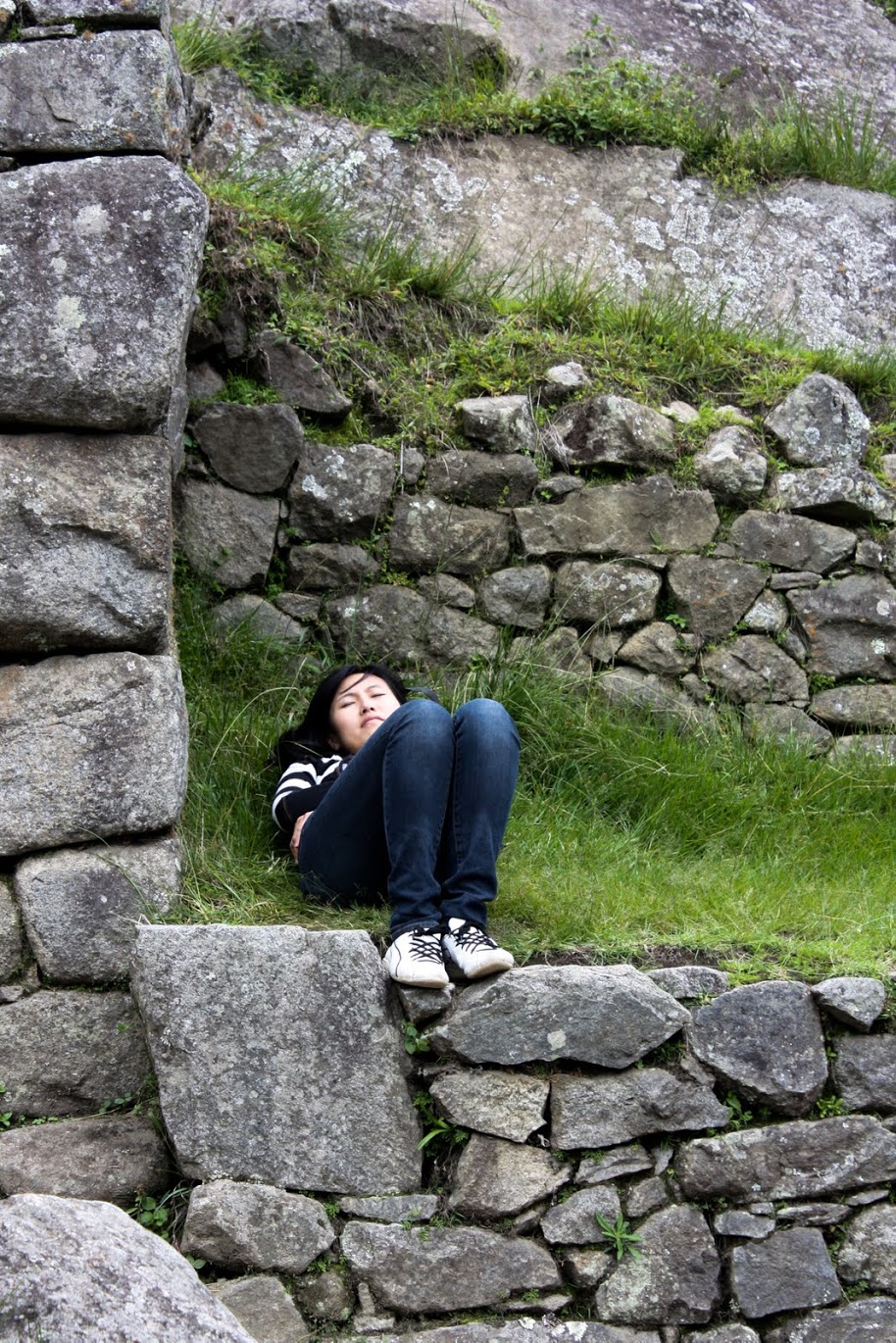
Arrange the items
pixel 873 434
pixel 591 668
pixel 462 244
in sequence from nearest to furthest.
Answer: pixel 591 668 → pixel 873 434 → pixel 462 244

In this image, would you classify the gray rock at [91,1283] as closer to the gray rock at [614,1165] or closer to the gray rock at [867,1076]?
the gray rock at [614,1165]

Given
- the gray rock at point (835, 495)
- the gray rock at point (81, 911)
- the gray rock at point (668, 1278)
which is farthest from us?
the gray rock at point (835, 495)

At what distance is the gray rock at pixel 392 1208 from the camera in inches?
109

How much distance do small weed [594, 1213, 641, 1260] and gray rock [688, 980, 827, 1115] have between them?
1.32 feet

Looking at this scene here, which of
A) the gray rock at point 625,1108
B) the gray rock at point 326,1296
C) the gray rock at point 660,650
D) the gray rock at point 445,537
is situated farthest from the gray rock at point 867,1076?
the gray rock at point 445,537

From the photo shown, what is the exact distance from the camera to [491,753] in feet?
10.2

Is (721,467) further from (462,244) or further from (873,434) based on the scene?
(462,244)

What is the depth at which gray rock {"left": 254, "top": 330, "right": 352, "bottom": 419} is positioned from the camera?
4.37 metres

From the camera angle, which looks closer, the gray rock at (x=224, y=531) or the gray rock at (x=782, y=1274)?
the gray rock at (x=782, y=1274)

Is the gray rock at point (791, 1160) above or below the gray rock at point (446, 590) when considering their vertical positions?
below

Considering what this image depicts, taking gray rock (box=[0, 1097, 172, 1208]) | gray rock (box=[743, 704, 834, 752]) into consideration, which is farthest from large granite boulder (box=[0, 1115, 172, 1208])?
gray rock (box=[743, 704, 834, 752])

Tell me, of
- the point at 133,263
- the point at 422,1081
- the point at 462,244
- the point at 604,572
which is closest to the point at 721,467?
the point at 604,572

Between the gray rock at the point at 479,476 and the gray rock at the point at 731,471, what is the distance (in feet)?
2.12

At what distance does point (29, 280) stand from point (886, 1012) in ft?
9.06
